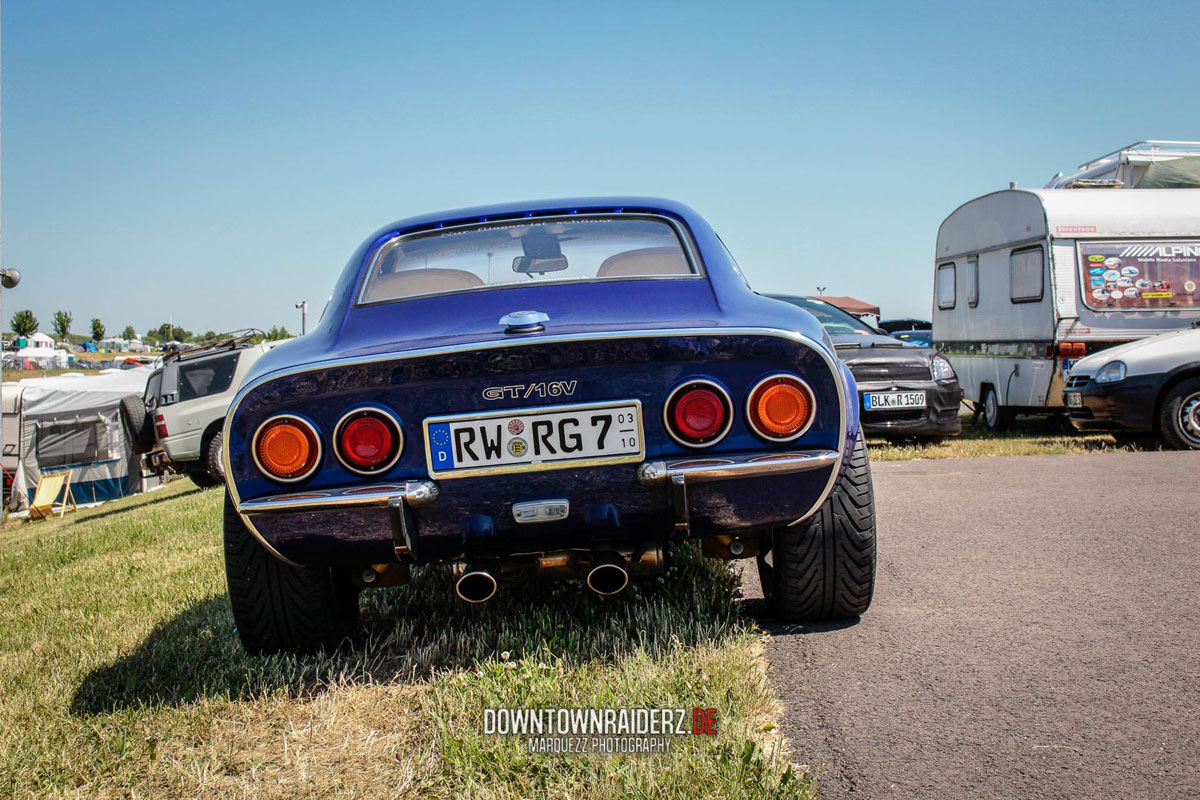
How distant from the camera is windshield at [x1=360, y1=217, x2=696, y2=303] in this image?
10.6 ft

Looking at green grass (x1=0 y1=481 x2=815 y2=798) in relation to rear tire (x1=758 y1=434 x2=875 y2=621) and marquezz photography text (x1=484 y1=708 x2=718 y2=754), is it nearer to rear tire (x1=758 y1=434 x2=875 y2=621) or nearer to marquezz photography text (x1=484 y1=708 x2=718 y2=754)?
marquezz photography text (x1=484 y1=708 x2=718 y2=754)

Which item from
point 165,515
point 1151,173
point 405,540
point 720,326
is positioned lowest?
point 165,515

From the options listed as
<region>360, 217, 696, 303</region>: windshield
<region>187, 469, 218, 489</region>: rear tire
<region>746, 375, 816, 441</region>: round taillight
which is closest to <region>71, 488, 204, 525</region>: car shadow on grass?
<region>187, 469, 218, 489</region>: rear tire

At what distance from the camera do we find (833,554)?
288 centimetres

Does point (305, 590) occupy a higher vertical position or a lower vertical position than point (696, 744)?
higher

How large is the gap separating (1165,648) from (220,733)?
2.68m

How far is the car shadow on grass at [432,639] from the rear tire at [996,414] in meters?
8.42

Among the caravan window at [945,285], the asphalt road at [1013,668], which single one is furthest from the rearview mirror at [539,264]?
the caravan window at [945,285]

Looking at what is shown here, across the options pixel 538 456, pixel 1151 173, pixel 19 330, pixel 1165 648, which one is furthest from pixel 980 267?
pixel 19 330

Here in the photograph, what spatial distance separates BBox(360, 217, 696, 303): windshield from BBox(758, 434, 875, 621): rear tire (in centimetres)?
100

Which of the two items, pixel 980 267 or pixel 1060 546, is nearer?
pixel 1060 546

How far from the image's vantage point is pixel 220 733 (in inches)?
92.9

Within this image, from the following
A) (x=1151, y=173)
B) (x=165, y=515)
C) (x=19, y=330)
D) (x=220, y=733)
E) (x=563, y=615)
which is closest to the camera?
(x=220, y=733)

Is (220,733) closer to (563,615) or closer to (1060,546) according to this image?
(563,615)
